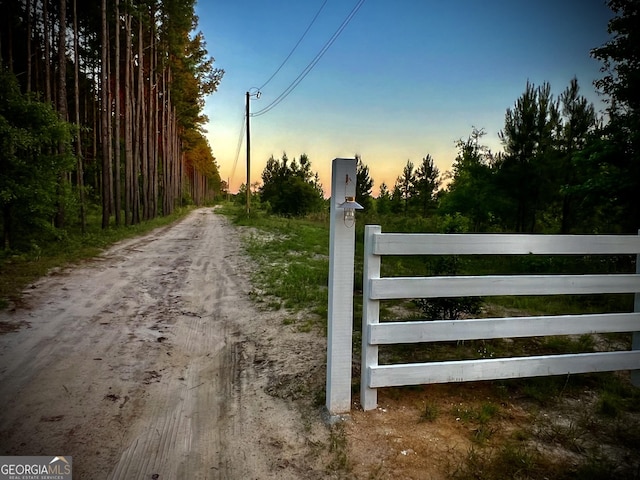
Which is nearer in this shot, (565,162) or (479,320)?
(479,320)

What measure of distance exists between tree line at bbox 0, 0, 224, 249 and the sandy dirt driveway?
437 centimetres

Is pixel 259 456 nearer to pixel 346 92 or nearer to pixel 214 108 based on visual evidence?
pixel 346 92

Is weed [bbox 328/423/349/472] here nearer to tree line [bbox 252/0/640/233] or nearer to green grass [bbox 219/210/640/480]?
green grass [bbox 219/210/640/480]

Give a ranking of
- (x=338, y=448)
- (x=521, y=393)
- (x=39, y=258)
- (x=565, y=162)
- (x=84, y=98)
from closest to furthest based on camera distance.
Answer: (x=338, y=448), (x=521, y=393), (x=39, y=258), (x=565, y=162), (x=84, y=98)

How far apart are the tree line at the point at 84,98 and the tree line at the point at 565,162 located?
10.4 metres

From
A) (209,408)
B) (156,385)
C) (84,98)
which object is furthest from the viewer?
(84,98)

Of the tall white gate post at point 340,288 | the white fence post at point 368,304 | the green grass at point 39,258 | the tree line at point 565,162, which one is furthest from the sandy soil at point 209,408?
the tree line at point 565,162

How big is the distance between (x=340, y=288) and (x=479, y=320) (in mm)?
1212

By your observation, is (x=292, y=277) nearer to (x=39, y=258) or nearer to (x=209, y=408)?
(x=209, y=408)

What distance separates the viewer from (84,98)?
19.9 metres

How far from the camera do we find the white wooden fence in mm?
2643

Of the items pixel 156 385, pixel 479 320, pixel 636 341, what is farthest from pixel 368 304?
pixel 636 341

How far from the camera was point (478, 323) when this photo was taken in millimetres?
2814

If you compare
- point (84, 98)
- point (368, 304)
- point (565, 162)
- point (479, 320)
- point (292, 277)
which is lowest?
point (292, 277)
